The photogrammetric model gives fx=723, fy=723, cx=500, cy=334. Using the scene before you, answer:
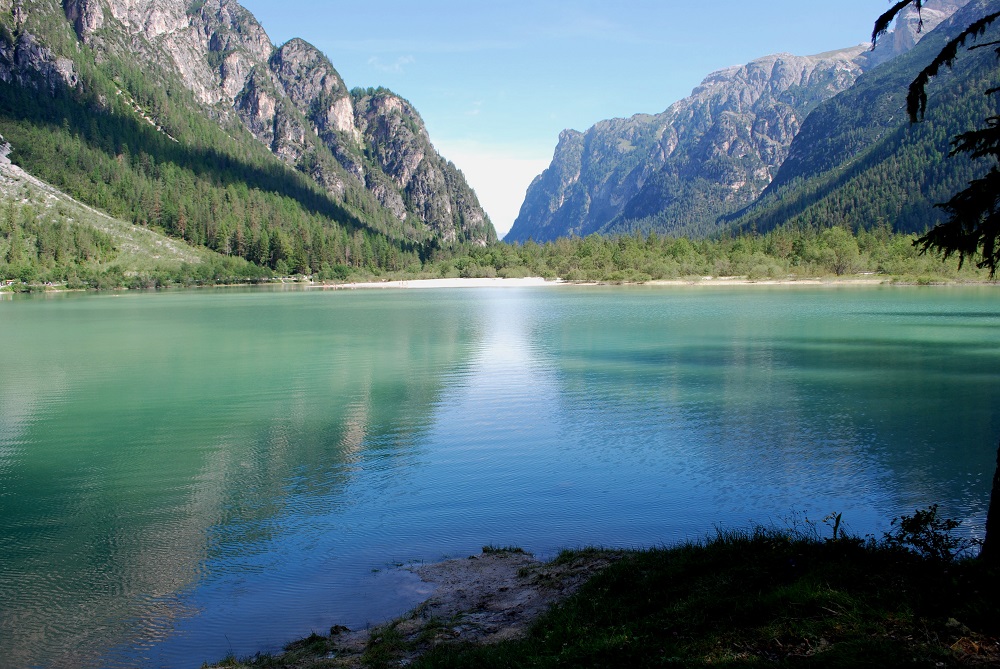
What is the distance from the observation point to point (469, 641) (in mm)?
8234

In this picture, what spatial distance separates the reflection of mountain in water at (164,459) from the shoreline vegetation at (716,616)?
3768mm

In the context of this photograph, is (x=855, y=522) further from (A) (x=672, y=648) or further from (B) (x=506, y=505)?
(A) (x=672, y=648)

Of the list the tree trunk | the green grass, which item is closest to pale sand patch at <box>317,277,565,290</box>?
the green grass

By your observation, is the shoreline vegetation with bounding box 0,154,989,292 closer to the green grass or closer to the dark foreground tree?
the dark foreground tree

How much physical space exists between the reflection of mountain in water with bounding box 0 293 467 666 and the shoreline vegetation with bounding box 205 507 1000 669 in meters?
3.77

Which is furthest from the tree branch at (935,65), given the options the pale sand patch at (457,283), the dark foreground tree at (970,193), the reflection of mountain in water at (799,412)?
the pale sand patch at (457,283)

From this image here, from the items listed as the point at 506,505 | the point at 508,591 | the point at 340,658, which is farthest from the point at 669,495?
the point at 340,658

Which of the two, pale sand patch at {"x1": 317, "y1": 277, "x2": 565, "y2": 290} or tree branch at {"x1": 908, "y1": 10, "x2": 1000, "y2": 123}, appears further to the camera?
pale sand patch at {"x1": 317, "y1": 277, "x2": 565, "y2": 290}

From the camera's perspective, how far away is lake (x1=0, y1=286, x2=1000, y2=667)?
11094 millimetres

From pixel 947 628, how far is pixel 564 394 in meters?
22.8

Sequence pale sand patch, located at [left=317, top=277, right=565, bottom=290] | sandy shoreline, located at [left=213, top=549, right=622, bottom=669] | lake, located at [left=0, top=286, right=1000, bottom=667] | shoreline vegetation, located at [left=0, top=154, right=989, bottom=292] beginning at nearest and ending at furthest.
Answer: sandy shoreline, located at [left=213, top=549, right=622, bottom=669] < lake, located at [left=0, top=286, right=1000, bottom=667] < shoreline vegetation, located at [left=0, top=154, right=989, bottom=292] < pale sand patch, located at [left=317, top=277, right=565, bottom=290]

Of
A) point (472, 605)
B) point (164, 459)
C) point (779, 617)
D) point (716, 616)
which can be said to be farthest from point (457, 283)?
point (779, 617)

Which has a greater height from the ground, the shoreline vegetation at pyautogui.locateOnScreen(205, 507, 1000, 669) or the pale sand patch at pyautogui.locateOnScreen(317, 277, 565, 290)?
the pale sand patch at pyautogui.locateOnScreen(317, 277, 565, 290)

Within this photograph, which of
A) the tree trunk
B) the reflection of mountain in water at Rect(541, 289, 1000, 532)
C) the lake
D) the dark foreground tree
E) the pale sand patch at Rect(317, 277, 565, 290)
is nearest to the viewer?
the tree trunk
